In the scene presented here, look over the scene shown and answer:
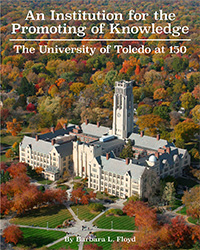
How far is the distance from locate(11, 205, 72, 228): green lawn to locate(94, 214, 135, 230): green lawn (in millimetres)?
5041

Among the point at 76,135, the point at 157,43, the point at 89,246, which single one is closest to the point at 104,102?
the point at 76,135

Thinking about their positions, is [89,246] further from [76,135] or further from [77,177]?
[76,135]

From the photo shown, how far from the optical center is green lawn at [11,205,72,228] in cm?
6147

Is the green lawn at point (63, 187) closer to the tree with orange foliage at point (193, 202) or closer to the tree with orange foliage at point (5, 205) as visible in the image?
the tree with orange foliage at point (5, 205)

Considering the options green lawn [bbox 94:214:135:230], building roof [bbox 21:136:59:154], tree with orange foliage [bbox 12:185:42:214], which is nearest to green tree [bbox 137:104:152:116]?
building roof [bbox 21:136:59:154]

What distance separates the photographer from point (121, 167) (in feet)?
230

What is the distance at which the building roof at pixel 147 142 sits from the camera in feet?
264

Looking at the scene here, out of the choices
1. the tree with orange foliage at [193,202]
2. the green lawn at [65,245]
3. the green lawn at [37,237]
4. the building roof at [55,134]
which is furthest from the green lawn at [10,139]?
the tree with orange foliage at [193,202]

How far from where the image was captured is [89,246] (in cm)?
5209

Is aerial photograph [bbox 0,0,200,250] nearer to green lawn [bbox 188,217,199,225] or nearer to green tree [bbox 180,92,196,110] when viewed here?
green tree [bbox 180,92,196,110]

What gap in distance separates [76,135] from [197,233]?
39.7 meters

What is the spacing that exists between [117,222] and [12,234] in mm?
15917

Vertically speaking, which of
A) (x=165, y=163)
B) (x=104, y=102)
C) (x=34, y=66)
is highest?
(x=34, y=66)

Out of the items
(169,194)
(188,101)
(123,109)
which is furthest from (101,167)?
(188,101)
